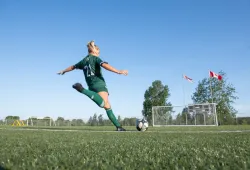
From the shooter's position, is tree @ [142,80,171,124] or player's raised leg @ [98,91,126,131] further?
tree @ [142,80,171,124]

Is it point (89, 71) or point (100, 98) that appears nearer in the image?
point (100, 98)

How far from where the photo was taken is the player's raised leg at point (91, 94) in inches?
258

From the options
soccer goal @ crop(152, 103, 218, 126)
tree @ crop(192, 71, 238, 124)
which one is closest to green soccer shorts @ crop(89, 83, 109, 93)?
soccer goal @ crop(152, 103, 218, 126)

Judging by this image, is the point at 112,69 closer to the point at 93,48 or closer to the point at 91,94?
the point at 91,94

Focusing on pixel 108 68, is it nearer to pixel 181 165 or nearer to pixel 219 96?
pixel 181 165

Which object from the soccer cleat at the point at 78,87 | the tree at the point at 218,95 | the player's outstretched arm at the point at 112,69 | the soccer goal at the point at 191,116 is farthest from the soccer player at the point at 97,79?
the tree at the point at 218,95

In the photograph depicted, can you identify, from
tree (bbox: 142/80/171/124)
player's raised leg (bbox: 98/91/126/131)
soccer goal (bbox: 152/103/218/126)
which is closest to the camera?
player's raised leg (bbox: 98/91/126/131)

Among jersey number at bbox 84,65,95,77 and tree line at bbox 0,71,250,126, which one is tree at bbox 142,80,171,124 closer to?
tree line at bbox 0,71,250,126

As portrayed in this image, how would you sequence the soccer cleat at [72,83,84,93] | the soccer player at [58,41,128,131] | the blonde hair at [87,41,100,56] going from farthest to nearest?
the blonde hair at [87,41,100,56]
the soccer player at [58,41,128,131]
the soccer cleat at [72,83,84,93]

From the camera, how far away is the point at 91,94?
263 inches

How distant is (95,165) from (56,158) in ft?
1.42

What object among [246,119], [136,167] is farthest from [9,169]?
[246,119]

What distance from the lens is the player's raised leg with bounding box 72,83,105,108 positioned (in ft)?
21.5

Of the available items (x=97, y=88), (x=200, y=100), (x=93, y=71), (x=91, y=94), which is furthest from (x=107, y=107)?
(x=200, y=100)
